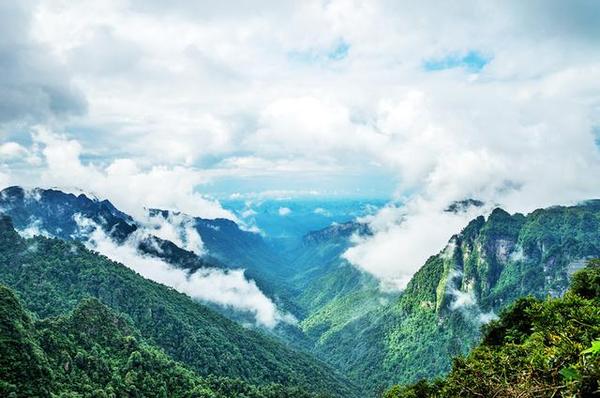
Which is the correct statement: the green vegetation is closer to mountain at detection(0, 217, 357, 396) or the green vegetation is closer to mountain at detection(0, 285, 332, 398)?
mountain at detection(0, 285, 332, 398)

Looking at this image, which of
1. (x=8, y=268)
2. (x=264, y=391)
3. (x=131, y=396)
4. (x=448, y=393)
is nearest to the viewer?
(x=448, y=393)

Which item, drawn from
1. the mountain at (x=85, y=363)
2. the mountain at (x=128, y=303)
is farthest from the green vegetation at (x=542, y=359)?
the mountain at (x=128, y=303)

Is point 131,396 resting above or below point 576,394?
below

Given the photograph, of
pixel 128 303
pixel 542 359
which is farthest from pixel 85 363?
pixel 542 359

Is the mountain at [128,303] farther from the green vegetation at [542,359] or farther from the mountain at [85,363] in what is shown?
the green vegetation at [542,359]

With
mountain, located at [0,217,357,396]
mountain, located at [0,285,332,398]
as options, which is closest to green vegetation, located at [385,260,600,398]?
mountain, located at [0,285,332,398]

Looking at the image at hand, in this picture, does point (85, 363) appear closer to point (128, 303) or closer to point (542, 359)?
point (128, 303)

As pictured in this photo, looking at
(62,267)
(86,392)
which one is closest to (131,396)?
(86,392)

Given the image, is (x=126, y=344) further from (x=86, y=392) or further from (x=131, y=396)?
(x=86, y=392)
